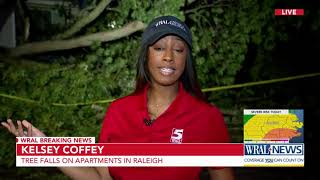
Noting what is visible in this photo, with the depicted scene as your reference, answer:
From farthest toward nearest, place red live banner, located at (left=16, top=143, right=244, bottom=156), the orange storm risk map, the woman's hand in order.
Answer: the orange storm risk map
red live banner, located at (left=16, top=143, right=244, bottom=156)
the woman's hand

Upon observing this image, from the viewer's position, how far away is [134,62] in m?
2.26

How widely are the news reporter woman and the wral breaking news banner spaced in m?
0.10

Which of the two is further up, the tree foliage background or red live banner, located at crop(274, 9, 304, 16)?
red live banner, located at crop(274, 9, 304, 16)

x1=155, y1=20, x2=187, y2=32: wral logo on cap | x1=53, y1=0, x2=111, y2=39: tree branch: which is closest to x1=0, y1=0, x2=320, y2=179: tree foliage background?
x1=53, y1=0, x2=111, y2=39: tree branch

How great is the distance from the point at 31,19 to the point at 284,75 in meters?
1.44

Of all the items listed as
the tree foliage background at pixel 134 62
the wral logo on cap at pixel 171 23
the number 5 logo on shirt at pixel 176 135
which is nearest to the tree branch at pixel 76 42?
the tree foliage background at pixel 134 62

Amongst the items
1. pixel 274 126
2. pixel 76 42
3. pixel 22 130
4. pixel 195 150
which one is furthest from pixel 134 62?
pixel 274 126

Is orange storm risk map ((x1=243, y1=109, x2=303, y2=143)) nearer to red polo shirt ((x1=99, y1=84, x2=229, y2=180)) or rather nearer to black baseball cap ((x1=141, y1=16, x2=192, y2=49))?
red polo shirt ((x1=99, y1=84, x2=229, y2=180))

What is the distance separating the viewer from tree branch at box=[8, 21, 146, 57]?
2225mm

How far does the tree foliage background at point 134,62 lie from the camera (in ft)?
7.21

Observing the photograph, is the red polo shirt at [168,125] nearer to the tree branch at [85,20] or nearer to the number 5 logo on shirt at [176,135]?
the number 5 logo on shirt at [176,135]

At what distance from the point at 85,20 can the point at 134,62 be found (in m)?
0.36

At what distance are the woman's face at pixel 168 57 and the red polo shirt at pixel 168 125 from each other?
0.30 ft

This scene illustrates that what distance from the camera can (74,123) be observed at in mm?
2242
